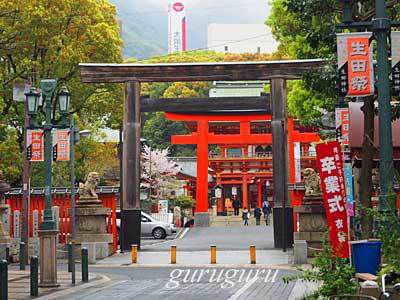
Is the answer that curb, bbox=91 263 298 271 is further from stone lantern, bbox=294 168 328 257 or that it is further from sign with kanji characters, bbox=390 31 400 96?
sign with kanji characters, bbox=390 31 400 96

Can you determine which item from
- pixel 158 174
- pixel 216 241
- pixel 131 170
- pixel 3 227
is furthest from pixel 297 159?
pixel 3 227

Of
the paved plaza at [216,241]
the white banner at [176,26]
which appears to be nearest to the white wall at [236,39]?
the white banner at [176,26]

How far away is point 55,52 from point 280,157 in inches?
413

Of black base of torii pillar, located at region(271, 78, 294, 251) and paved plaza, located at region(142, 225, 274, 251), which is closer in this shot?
black base of torii pillar, located at region(271, 78, 294, 251)

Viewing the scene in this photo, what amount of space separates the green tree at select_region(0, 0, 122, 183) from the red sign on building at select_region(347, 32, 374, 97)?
19170 mm

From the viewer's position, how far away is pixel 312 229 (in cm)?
2459

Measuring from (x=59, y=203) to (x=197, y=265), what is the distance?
22.4ft

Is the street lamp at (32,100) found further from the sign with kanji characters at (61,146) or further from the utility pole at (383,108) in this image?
the utility pole at (383,108)

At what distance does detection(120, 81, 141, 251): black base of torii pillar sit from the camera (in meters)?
27.8

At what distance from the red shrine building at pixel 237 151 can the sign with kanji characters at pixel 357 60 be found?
31504 millimetres

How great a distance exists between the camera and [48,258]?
54.6 feet

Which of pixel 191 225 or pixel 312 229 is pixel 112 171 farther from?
pixel 312 229

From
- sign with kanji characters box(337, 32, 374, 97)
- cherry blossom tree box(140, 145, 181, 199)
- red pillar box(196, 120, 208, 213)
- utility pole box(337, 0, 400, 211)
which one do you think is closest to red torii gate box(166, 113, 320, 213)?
red pillar box(196, 120, 208, 213)

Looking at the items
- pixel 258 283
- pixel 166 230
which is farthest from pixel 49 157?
pixel 166 230
